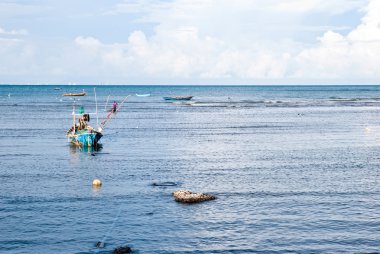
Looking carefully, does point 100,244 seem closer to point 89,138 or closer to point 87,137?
point 89,138

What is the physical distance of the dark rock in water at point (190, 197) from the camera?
35.8 metres

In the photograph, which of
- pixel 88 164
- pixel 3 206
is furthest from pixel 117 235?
pixel 88 164

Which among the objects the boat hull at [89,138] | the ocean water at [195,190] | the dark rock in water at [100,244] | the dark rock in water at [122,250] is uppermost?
the boat hull at [89,138]

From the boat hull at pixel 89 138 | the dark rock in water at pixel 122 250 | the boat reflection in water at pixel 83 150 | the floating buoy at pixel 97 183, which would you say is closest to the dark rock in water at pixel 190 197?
the floating buoy at pixel 97 183

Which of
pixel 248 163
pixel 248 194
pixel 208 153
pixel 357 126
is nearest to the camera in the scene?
pixel 248 194

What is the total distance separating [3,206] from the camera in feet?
116

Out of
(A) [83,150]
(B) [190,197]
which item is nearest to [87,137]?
(A) [83,150]

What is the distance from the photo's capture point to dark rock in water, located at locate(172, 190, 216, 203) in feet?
117

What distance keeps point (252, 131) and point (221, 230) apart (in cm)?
5369

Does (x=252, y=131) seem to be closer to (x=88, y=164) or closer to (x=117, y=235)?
(x=88, y=164)

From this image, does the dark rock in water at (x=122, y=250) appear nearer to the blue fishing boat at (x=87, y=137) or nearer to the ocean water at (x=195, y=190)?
the ocean water at (x=195, y=190)

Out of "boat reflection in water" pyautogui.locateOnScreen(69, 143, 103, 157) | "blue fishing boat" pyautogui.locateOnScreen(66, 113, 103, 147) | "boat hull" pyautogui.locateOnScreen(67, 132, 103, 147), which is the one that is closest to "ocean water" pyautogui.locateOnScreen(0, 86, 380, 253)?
"boat reflection in water" pyautogui.locateOnScreen(69, 143, 103, 157)

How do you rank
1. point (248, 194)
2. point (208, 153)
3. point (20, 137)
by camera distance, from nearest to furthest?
point (248, 194), point (208, 153), point (20, 137)

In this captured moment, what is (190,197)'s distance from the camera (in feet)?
118
